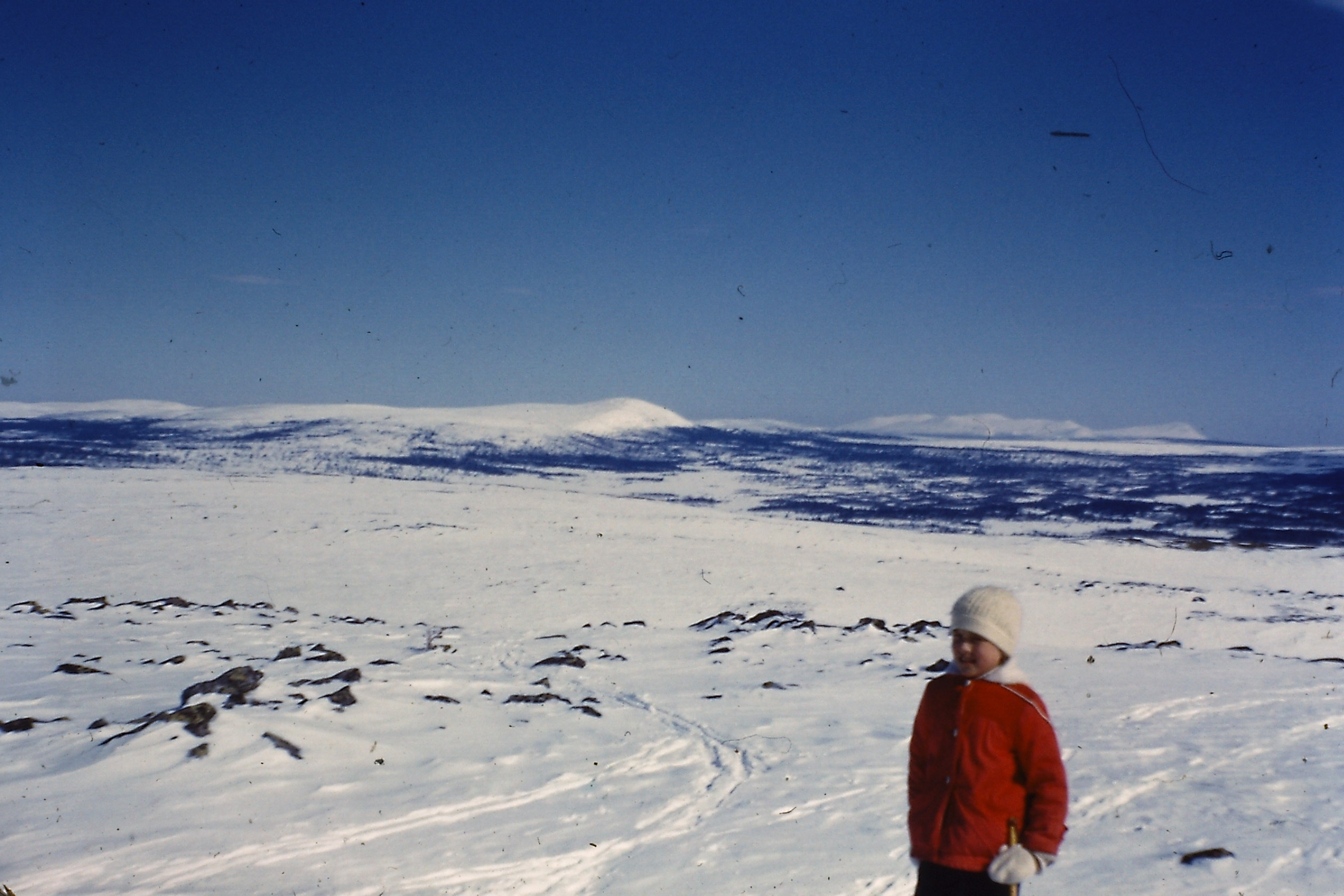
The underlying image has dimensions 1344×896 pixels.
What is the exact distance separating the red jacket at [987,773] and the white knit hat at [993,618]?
142mm

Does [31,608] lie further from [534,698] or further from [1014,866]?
[1014,866]

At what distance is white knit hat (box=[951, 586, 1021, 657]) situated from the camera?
8.93 ft

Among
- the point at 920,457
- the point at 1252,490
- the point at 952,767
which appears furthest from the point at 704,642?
the point at 920,457

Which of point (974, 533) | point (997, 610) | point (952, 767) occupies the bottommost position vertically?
point (974, 533)

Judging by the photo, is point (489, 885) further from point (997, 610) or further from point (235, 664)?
point (235, 664)

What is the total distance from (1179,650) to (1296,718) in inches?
195

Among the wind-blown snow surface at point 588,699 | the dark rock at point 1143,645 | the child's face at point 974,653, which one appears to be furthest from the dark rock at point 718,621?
the child's face at point 974,653

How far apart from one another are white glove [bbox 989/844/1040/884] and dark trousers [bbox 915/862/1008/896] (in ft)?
0.40

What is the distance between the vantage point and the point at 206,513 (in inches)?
1080

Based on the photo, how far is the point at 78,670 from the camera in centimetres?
924

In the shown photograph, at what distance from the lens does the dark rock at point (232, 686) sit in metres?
8.06

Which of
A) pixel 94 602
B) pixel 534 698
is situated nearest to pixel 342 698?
pixel 534 698

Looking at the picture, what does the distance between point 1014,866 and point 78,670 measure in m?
10.5

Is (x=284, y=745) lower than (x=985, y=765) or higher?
lower
